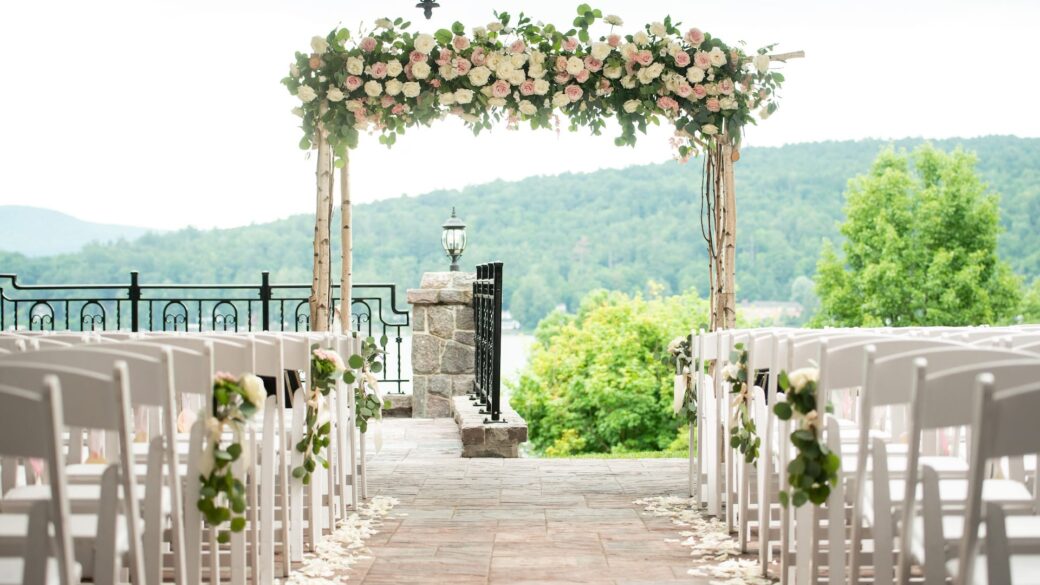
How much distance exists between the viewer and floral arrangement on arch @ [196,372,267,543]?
2.43 m

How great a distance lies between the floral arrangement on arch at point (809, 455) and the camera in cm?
244

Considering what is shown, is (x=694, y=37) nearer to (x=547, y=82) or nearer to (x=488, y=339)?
(x=547, y=82)

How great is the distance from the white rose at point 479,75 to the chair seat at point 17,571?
378 cm

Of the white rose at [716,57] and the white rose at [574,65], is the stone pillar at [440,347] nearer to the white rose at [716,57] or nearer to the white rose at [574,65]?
the white rose at [574,65]

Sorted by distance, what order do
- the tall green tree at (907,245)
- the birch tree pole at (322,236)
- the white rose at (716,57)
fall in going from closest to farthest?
the white rose at (716,57), the birch tree pole at (322,236), the tall green tree at (907,245)

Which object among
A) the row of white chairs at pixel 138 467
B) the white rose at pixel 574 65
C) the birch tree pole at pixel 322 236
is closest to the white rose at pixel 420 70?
the birch tree pole at pixel 322 236

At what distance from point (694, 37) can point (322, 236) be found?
210 centimetres

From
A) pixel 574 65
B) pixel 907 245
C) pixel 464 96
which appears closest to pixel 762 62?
pixel 574 65

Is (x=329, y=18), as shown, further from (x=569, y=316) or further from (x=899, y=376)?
(x=899, y=376)

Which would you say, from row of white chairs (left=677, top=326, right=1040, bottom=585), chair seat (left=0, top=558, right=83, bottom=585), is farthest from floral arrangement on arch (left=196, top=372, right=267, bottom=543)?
row of white chairs (left=677, top=326, right=1040, bottom=585)

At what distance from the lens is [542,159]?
79.3 ft

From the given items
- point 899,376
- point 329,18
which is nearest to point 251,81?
point 329,18

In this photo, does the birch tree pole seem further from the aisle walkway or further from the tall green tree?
the tall green tree

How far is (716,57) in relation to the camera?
5.37 meters
